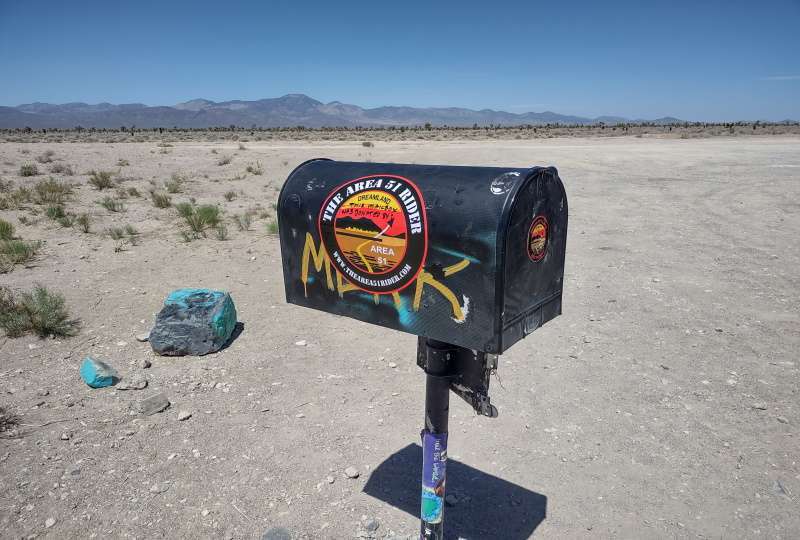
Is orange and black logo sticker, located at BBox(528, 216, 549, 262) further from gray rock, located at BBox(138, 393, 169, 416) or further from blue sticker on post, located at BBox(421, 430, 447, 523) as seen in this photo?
gray rock, located at BBox(138, 393, 169, 416)

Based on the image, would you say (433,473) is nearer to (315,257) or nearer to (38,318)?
(315,257)

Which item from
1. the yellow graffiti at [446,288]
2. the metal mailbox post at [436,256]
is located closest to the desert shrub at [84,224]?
the metal mailbox post at [436,256]

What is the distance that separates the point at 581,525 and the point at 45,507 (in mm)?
2961

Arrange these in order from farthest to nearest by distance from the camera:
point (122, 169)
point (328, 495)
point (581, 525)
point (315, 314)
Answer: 1. point (122, 169)
2. point (315, 314)
3. point (328, 495)
4. point (581, 525)

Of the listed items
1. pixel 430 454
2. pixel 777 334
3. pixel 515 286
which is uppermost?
pixel 515 286

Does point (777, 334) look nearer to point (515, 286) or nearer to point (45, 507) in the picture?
point (515, 286)

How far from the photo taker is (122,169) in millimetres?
18297

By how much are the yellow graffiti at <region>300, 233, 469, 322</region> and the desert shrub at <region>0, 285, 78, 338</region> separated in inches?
158

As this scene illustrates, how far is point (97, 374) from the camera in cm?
397

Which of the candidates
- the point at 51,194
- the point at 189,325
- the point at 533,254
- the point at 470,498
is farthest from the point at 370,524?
the point at 51,194

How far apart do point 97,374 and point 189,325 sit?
2.58 ft

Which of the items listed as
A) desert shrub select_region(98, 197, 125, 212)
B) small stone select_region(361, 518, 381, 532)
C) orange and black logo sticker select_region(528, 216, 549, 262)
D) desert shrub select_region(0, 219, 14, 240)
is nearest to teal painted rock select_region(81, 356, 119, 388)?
small stone select_region(361, 518, 381, 532)

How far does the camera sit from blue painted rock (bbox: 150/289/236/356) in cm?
444

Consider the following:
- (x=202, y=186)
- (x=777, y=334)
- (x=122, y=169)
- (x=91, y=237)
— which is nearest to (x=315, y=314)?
(x=777, y=334)
